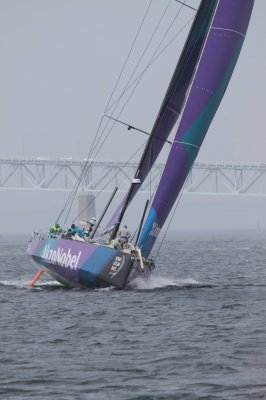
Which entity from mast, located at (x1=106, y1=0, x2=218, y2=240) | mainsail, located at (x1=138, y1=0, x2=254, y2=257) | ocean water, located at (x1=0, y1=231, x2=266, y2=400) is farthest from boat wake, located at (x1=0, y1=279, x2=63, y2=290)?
mainsail, located at (x1=138, y1=0, x2=254, y2=257)

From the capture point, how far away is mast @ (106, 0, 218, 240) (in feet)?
77.2

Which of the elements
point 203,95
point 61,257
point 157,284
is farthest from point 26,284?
point 203,95

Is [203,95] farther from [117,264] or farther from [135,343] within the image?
[135,343]

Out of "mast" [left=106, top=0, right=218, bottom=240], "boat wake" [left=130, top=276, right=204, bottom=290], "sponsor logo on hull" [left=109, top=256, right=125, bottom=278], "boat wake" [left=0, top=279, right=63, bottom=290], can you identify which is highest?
→ "mast" [left=106, top=0, right=218, bottom=240]

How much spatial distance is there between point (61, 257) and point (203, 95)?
16.3 ft

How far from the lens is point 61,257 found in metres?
22.7

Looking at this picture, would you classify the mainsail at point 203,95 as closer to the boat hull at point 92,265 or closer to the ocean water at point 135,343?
the boat hull at point 92,265

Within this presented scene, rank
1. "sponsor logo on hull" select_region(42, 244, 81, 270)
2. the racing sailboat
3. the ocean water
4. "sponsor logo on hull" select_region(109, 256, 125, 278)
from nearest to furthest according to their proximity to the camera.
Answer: the ocean water < "sponsor logo on hull" select_region(109, 256, 125, 278) < the racing sailboat < "sponsor logo on hull" select_region(42, 244, 81, 270)

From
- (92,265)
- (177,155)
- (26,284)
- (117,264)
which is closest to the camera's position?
(117,264)

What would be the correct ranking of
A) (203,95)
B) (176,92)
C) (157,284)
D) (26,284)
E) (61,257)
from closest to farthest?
(203,95) → (61,257) → (176,92) → (157,284) → (26,284)

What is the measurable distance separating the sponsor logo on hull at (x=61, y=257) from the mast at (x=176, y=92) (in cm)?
147

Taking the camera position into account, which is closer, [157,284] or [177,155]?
[177,155]

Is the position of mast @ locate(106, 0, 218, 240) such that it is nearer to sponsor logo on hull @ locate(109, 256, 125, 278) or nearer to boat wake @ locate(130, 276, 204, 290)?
boat wake @ locate(130, 276, 204, 290)

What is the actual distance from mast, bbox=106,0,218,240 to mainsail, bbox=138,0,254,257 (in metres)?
0.87
